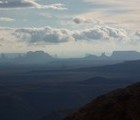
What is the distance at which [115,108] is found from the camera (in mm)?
105312

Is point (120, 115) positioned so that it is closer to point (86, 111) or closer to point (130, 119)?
point (130, 119)

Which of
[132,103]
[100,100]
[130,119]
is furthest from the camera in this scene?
[100,100]

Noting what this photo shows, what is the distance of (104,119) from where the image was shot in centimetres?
10125

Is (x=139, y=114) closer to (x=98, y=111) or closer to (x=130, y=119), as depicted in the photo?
(x=130, y=119)

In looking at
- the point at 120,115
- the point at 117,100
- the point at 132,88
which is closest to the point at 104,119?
the point at 120,115

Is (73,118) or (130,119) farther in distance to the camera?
(73,118)

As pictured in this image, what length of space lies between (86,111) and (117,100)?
8.65 m

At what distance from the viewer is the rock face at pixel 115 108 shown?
330ft

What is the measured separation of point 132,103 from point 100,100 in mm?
14373

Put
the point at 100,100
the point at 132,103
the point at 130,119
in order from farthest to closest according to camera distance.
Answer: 1. the point at 100,100
2. the point at 132,103
3. the point at 130,119

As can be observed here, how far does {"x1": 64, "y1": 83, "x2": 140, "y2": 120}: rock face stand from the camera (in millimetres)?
100500

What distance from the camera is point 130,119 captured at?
96.4 metres

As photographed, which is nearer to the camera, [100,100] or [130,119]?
[130,119]

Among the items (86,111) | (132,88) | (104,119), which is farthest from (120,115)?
(132,88)
